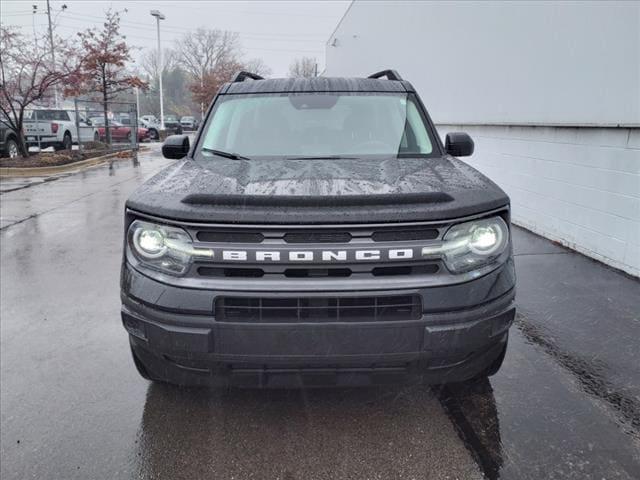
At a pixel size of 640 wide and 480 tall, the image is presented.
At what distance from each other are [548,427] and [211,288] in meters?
1.92

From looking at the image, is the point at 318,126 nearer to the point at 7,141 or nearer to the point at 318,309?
the point at 318,309

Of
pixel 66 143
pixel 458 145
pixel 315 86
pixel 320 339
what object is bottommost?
pixel 66 143

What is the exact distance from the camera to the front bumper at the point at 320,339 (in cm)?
217

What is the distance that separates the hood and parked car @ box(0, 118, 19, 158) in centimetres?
1593

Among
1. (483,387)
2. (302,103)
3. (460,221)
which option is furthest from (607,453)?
(302,103)

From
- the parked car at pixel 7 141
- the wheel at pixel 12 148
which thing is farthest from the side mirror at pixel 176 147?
the wheel at pixel 12 148

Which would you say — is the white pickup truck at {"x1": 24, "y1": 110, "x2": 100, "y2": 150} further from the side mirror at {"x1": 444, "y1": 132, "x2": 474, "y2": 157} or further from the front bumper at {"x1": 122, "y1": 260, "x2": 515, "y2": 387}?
the front bumper at {"x1": 122, "y1": 260, "x2": 515, "y2": 387}

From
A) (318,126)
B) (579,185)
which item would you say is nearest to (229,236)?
(318,126)

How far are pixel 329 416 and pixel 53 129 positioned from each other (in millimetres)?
20410

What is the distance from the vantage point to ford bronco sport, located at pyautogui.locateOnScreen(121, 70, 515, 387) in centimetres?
217

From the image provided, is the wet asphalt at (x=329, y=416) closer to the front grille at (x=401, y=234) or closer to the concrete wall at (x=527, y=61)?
the front grille at (x=401, y=234)

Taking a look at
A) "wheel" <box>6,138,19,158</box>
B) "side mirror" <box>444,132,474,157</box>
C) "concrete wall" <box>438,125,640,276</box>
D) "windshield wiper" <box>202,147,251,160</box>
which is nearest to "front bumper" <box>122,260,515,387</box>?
"windshield wiper" <box>202,147,251,160</box>

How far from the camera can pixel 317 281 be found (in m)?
2.18

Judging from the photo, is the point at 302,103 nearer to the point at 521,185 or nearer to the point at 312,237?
the point at 312,237
